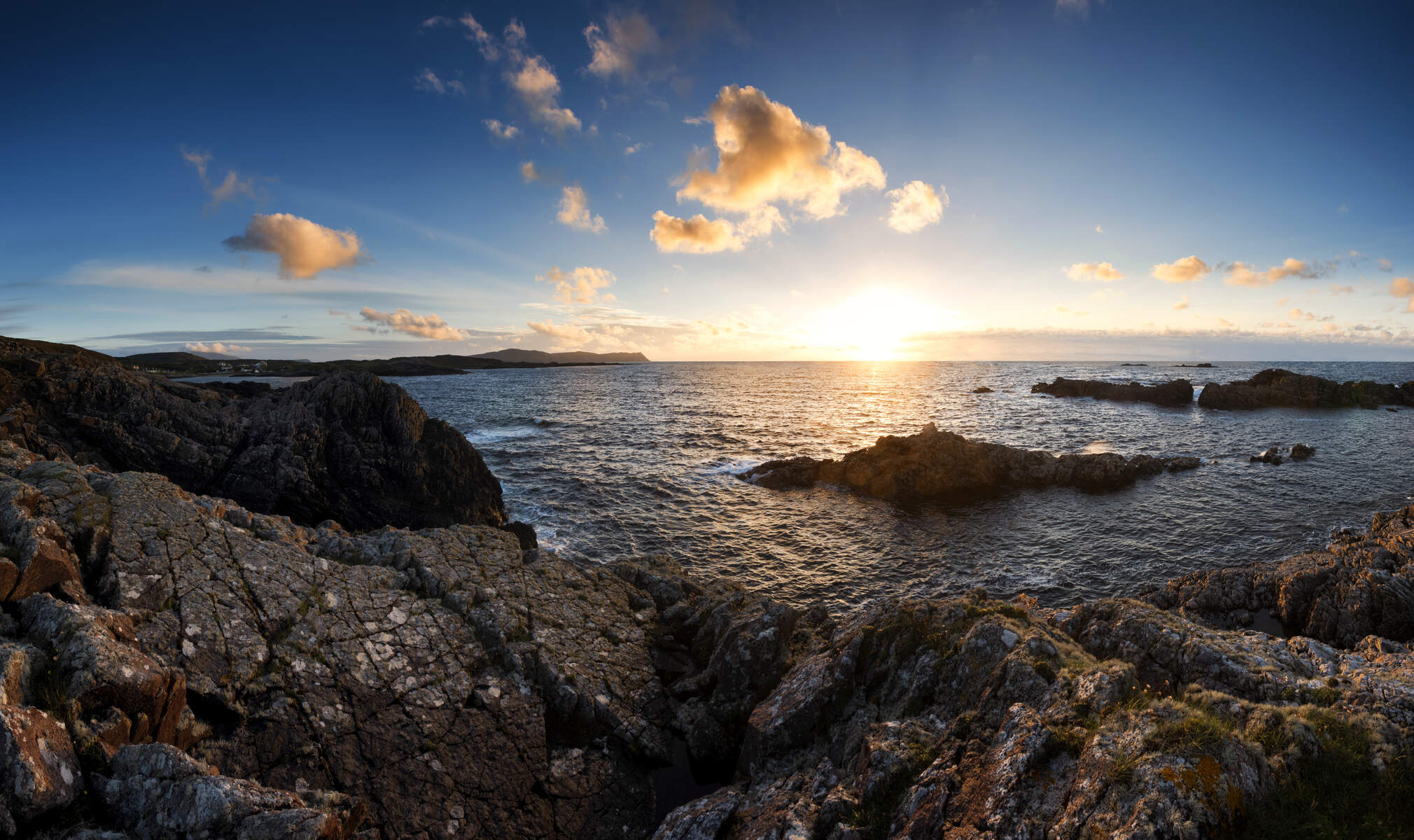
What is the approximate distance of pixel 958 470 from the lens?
36594 millimetres

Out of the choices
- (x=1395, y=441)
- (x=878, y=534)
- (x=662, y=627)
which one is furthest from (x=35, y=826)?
(x=1395, y=441)

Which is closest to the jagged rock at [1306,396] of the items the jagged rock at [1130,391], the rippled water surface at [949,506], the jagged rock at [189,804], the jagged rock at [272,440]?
the jagged rock at [1130,391]

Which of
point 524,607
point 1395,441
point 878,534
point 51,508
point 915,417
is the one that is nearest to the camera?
point 51,508

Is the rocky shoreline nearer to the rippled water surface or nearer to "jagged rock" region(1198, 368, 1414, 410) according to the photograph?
the rippled water surface

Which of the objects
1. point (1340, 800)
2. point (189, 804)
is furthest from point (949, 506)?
point (189, 804)

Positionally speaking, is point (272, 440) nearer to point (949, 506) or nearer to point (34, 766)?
point (34, 766)

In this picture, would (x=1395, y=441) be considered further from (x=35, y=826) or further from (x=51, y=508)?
(x=51, y=508)

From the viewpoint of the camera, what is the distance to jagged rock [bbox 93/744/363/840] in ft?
20.9

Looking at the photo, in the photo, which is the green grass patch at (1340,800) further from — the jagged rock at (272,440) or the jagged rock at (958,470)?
the jagged rock at (272,440)

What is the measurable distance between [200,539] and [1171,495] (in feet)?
159

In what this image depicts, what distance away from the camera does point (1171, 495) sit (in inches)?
1329

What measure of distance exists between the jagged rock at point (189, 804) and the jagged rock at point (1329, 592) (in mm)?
25154

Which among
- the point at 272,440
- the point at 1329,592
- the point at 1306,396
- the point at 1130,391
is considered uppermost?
the point at 1130,391

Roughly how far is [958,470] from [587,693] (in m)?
32.1
